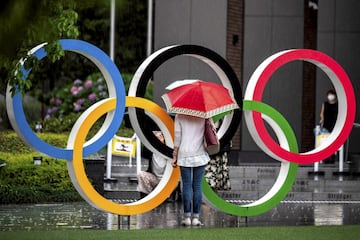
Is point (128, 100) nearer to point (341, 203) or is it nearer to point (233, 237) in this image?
point (233, 237)

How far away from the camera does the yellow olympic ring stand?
15.0 meters

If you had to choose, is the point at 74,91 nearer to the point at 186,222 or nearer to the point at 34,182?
the point at 34,182

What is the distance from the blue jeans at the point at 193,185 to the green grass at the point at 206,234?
1.46 ft

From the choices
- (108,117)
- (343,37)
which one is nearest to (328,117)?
(343,37)

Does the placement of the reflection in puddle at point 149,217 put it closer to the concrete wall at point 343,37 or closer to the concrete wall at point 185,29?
the concrete wall at point 185,29

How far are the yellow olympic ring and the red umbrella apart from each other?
1.18 ft

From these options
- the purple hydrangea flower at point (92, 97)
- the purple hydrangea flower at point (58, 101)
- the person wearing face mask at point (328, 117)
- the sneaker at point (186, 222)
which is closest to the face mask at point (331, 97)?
the person wearing face mask at point (328, 117)

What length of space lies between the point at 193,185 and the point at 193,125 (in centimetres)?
83

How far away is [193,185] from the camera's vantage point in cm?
1561

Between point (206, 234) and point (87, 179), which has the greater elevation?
point (87, 179)

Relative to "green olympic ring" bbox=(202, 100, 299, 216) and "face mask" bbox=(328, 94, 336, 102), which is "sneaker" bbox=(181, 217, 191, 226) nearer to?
"green olympic ring" bbox=(202, 100, 299, 216)

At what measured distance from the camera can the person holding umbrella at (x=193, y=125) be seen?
1532 cm

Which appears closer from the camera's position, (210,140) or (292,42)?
(210,140)

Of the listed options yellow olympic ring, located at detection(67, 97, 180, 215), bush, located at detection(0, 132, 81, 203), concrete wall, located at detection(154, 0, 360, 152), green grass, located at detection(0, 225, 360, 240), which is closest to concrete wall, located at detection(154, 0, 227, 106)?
concrete wall, located at detection(154, 0, 360, 152)
